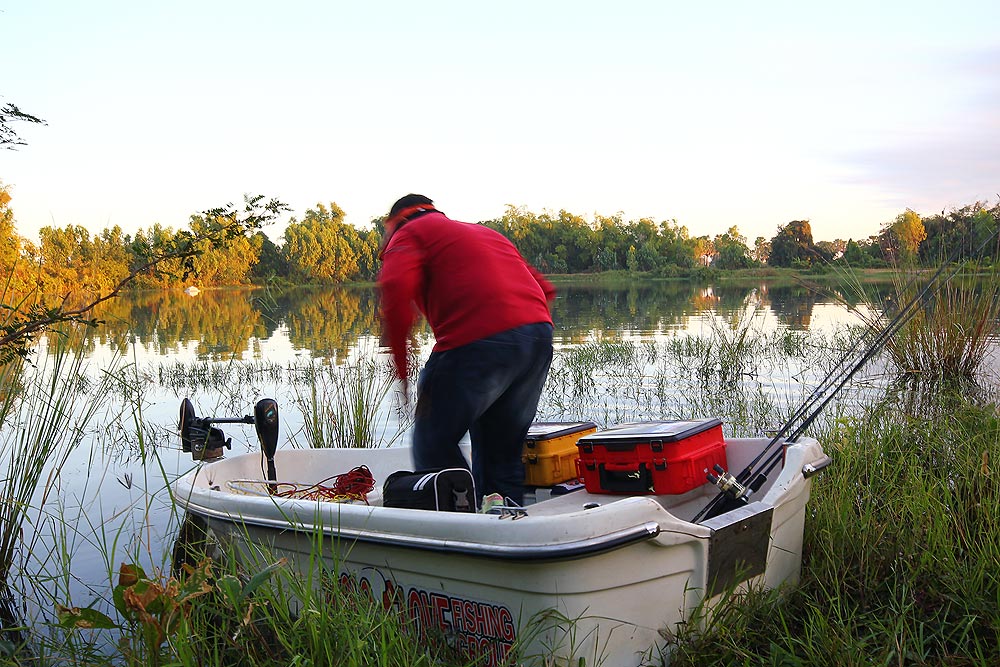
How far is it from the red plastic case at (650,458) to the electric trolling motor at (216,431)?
1956 millimetres

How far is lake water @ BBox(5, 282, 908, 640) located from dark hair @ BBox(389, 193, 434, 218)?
2.48 feet

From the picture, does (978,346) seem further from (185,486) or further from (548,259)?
(548,259)

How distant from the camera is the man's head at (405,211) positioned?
4.27 m

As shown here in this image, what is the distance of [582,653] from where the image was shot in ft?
9.61

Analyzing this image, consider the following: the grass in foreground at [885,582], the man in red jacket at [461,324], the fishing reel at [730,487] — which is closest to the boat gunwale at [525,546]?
the grass in foreground at [885,582]

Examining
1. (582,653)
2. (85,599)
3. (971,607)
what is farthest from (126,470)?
(971,607)

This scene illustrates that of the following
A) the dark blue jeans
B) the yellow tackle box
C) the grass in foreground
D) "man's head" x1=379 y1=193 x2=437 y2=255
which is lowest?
the grass in foreground

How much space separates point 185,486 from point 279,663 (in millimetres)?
2016

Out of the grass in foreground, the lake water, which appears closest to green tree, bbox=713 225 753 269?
the lake water

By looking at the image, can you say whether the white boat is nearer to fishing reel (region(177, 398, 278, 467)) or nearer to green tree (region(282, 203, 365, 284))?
fishing reel (region(177, 398, 278, 467))

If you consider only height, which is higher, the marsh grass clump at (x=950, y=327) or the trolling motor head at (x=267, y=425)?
the marsh grass clump at (x=950, y=327)

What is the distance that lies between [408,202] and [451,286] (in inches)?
23.6

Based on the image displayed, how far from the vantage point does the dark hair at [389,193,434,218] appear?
430cm

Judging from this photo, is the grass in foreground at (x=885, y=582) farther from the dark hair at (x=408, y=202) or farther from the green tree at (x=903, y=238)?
the green tree at (x=903, y=238)
